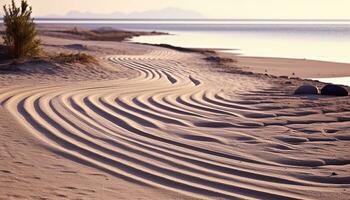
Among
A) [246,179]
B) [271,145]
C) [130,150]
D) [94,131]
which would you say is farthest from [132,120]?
[246,179]

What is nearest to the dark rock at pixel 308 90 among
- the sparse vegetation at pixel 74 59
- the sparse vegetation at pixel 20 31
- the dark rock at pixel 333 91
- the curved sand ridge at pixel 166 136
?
the dark rock at pixel 333 91

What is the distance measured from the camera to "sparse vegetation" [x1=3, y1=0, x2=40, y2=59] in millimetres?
14219

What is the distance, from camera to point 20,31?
46.3 feet

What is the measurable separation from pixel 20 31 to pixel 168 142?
9555 mm

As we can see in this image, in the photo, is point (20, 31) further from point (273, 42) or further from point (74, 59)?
point (273, 42)

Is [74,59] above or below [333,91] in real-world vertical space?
above

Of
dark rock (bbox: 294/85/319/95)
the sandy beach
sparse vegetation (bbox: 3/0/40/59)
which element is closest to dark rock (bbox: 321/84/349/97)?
dark rock (bbox: 294/85/319/95)

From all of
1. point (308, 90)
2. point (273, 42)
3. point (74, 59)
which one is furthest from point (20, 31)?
point (273, 42)

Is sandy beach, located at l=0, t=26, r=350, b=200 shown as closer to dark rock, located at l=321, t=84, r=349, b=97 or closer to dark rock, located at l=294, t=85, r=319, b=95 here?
dark rock, located at l=294, t=85, r=319, b=95

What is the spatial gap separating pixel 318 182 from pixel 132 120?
3.10 m

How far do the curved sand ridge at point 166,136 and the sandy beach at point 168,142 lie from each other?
1cm

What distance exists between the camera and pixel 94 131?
630cm

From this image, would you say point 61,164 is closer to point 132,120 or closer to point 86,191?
point 86,191

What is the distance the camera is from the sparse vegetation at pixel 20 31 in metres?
14.2
